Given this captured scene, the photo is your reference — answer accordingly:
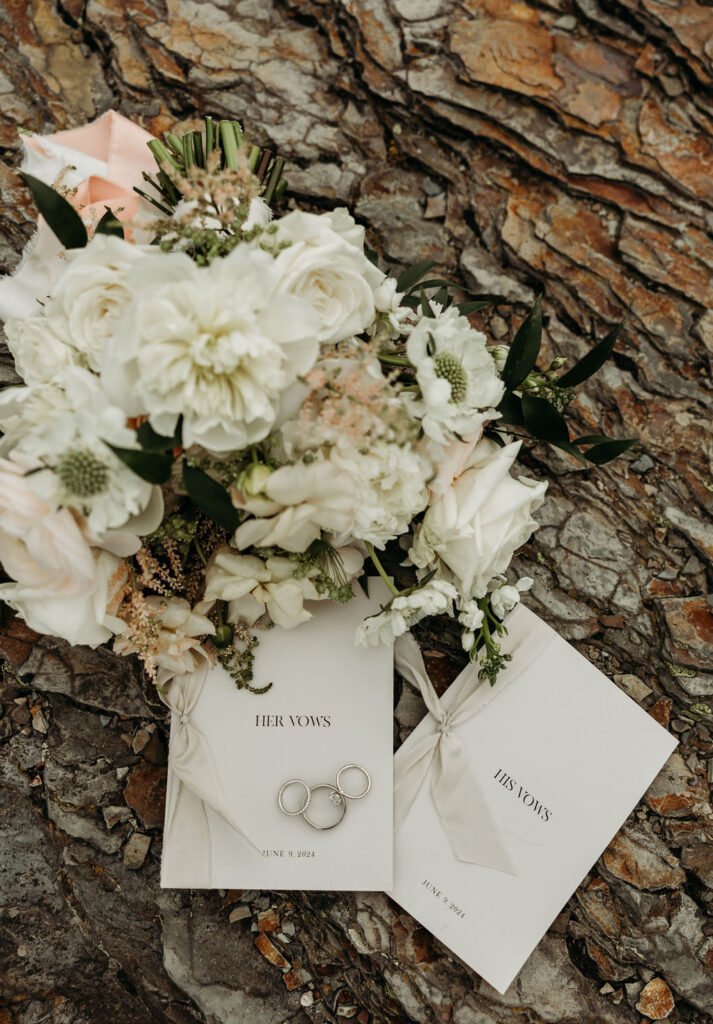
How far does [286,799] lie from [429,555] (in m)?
0.52

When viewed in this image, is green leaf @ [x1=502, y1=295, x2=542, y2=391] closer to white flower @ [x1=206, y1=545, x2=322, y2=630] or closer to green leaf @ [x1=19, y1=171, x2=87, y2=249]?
white flower @ [x1=206, y1=545, x2=322, y2=630]

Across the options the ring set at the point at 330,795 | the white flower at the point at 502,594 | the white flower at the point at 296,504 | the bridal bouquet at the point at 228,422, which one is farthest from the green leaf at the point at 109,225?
the ring set at the point at 330,795

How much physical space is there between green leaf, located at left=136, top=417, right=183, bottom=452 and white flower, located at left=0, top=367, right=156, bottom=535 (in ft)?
0.05

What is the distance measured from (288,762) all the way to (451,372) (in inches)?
29.1

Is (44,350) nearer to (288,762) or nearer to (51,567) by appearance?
(51,567)

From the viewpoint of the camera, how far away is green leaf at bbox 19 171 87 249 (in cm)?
98

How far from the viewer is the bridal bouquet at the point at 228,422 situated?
0.81 metres

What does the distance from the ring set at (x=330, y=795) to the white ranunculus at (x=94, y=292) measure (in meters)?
0.77

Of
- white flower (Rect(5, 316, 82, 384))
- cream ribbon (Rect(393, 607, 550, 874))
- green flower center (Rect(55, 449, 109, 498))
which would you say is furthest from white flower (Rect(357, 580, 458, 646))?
white flower (Rect(5, 316, 82, 384))

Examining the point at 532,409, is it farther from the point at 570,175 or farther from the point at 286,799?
the point at 286,799

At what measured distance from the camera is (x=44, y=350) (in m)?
0.97

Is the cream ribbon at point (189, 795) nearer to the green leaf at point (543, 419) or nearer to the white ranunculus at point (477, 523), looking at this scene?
the white ranunculus at point (477, 523)

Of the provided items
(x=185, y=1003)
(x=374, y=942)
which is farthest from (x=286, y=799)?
(x=185, y=1003)

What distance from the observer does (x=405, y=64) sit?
145cm
